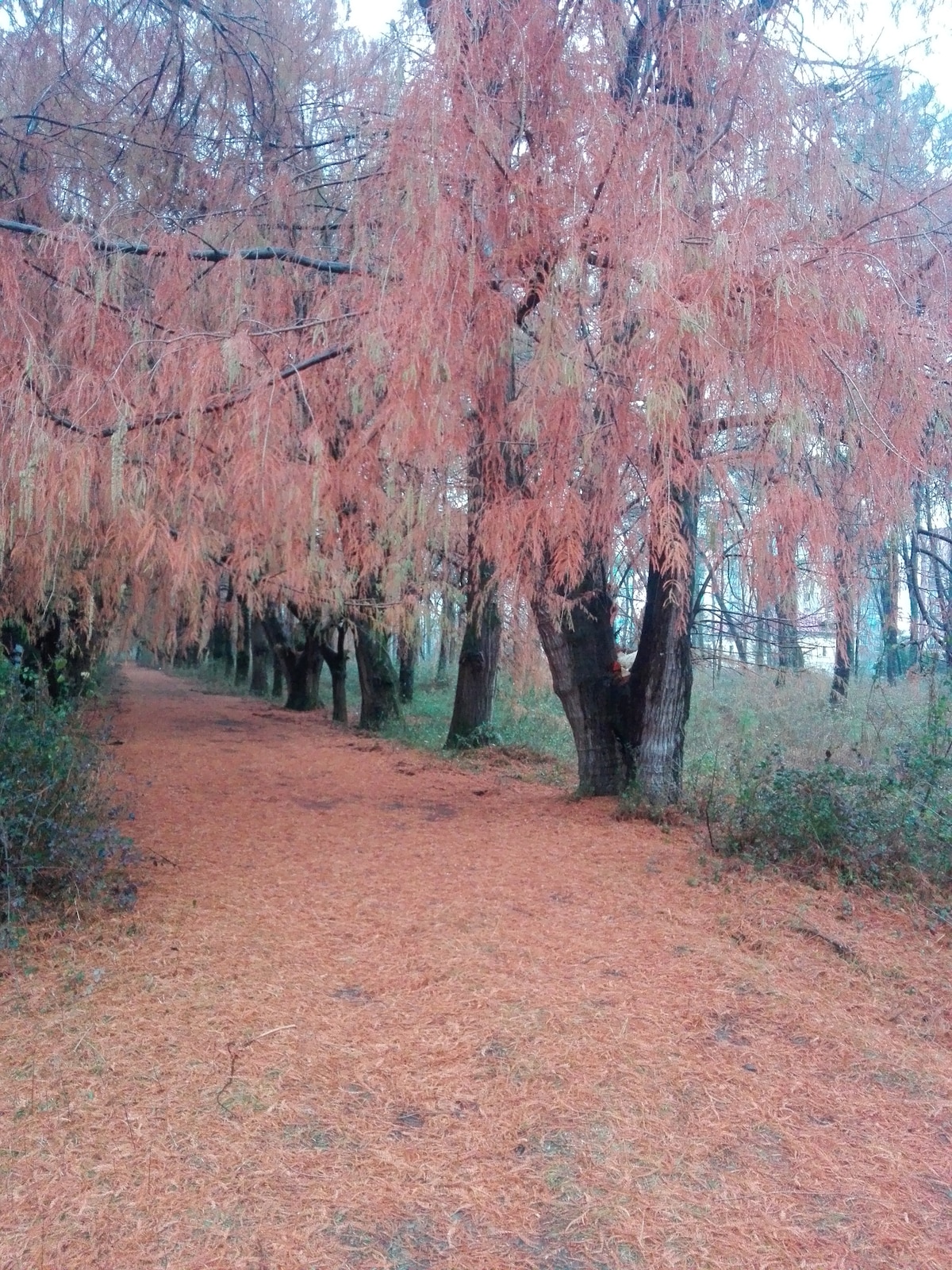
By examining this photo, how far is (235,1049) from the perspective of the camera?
123 inches

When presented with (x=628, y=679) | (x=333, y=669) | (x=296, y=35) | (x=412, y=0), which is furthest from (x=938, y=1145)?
(x=333, y=669)

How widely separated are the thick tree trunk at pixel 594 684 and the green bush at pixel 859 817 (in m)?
1.46

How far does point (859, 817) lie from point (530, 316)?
11.0 feet

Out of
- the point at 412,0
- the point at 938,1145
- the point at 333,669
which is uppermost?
the point at 412,0

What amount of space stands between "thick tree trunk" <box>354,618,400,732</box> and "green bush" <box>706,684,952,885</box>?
804 cm

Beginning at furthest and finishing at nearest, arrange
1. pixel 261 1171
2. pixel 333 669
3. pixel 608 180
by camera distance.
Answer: pixel 333 669
pixel 608 180
pixel 261 1171

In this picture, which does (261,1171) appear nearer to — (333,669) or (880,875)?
(880,875)

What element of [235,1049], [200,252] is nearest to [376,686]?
[200,252]

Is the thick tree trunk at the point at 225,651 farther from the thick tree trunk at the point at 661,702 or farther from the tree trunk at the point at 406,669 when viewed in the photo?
the thick tree trunk at the point at 661,702

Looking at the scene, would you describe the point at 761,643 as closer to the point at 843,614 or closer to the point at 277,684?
the point at 843,614

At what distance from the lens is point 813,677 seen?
37.7 ft

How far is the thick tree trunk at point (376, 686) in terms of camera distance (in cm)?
1349

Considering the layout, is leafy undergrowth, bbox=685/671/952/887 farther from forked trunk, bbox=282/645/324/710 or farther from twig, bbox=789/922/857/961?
forked trunk, bbox=282/645/324/710

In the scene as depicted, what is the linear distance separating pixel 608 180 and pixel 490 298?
86cm
